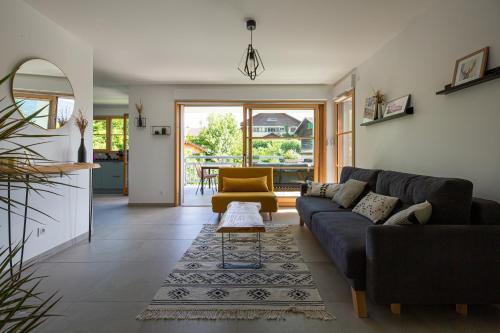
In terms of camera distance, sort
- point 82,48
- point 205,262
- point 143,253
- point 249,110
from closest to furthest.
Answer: point 205,262, point 143,253, point 82,48, point 249,110

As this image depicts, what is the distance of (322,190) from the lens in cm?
433

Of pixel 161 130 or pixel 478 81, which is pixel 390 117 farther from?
pixel 161 130

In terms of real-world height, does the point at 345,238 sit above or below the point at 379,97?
below

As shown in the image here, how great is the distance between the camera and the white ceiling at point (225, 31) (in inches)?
115

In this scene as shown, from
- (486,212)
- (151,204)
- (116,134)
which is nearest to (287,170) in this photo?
(151,204)

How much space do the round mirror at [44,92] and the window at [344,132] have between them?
419 centimetres

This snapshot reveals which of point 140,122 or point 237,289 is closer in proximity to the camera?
point 237,289

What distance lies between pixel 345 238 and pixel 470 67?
1660mm

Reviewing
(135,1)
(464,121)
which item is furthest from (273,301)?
(135,1)

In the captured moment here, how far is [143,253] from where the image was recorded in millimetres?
3203

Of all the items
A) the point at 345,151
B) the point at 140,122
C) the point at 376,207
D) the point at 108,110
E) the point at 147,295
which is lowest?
the point at 147,295

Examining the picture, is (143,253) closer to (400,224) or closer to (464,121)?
(400,224)

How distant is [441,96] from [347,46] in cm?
167

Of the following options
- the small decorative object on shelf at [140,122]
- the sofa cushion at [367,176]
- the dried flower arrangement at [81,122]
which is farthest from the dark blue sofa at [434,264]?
the small decorative object on shelf at [140,122]
